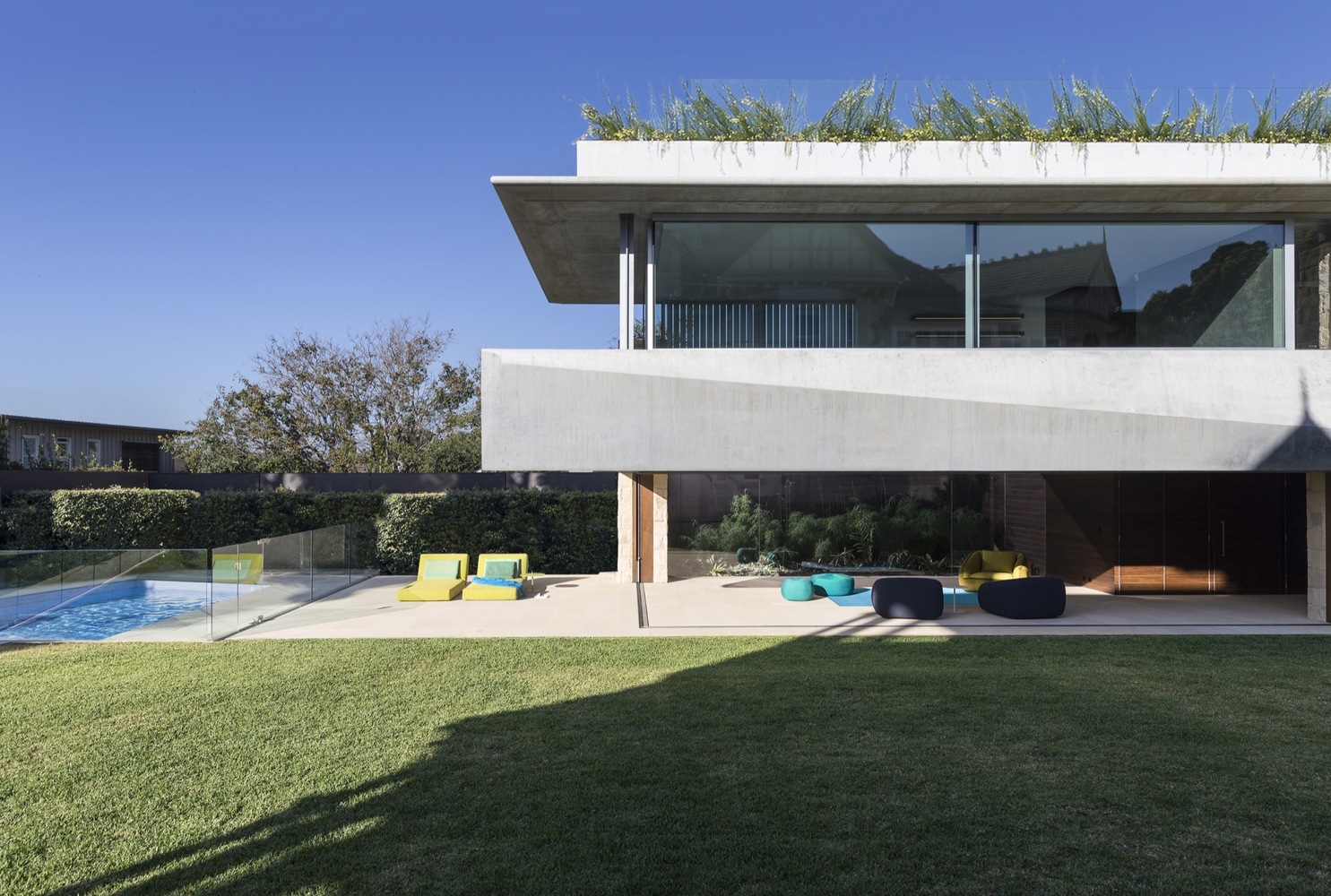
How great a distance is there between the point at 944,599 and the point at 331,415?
67.5 feet

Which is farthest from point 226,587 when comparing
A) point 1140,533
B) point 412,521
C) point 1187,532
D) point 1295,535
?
point 1295,535

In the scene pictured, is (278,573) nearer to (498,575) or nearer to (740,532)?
(498,575)

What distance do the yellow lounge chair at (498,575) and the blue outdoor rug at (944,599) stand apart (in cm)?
590

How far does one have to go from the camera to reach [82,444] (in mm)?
28766

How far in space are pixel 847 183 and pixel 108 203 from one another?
26.2 m

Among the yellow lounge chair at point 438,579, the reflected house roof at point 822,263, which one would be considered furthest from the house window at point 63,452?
the reflected house roof at point 822,263

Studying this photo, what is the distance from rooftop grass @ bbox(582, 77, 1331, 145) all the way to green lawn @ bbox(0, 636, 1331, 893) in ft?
23.0

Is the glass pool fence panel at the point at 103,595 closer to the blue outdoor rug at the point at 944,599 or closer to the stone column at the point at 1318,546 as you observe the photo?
the blue outdoor rug at the point at 944,599

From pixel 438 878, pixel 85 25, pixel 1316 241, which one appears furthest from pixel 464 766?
pixel 85 25

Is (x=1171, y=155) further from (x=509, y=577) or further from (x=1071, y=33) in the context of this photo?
(x=509, y=577)

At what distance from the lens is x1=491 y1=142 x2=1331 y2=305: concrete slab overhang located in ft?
36.6

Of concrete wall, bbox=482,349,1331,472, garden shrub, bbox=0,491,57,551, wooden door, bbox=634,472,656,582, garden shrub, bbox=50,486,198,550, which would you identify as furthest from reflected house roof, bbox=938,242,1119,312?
garden shrub, bbox=0,491,57,551

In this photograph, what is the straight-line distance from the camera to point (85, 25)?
19.3 m

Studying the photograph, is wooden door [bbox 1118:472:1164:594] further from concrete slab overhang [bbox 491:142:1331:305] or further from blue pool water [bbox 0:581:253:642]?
blue pool water [bbox 0:581:253:642]
